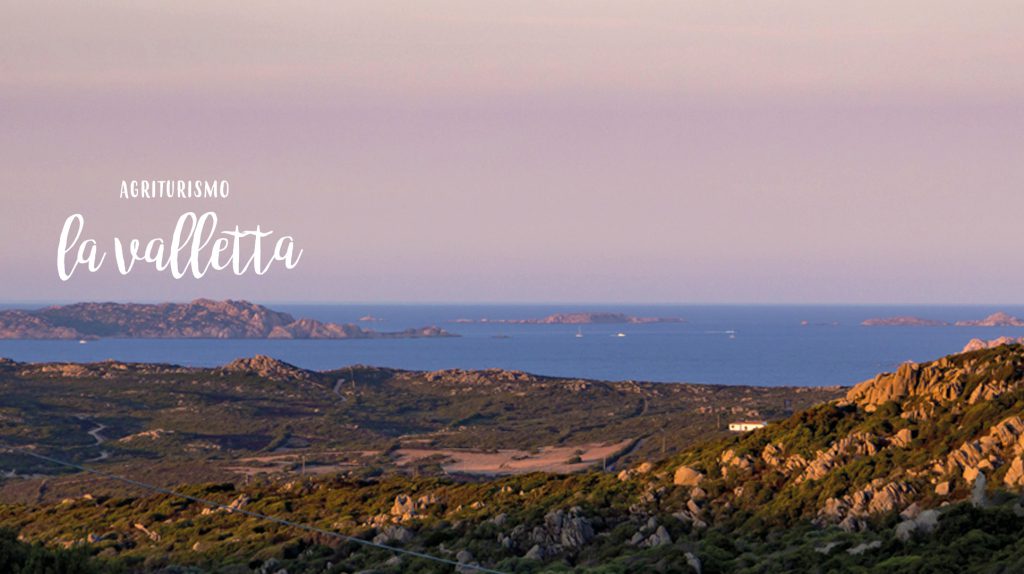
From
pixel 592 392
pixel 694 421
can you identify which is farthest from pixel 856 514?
pixel 592 392

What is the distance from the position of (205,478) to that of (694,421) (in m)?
44.3

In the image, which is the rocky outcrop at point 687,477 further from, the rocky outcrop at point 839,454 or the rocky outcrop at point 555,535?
the rocky outcrop at point 555,535

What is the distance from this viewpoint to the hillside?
37531mm

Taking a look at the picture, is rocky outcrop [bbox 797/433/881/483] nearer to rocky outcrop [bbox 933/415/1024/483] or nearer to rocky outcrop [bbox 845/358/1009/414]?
rocky outcrop [bbox 845/358/1009/414]

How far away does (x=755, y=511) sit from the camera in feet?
146

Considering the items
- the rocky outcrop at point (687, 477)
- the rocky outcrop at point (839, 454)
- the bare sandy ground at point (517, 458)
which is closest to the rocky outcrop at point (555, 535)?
the rocky outcrop at point (687, 477)

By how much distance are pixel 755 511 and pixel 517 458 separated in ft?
211

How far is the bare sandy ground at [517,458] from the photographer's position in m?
97.1

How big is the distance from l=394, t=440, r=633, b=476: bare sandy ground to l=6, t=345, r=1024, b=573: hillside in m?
37.2

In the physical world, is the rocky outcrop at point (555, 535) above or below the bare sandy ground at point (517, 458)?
above

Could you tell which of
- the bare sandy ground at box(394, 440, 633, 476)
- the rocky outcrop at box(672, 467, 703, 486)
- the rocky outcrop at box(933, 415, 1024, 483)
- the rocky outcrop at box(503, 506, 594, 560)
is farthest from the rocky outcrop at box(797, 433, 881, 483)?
the bare sandy ground at box(394, 440, 633, 476)

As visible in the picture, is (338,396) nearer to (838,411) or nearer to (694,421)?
(694,421)

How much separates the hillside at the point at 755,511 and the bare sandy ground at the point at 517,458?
1465 inches

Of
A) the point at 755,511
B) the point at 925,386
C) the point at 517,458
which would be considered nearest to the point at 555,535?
the point at 755,511
